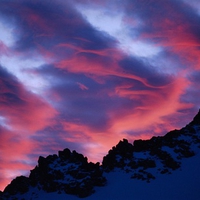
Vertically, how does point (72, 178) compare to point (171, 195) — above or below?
above

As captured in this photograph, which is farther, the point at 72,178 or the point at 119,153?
the point at 119,153

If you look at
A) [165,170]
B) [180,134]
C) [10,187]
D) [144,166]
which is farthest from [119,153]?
[10,187]

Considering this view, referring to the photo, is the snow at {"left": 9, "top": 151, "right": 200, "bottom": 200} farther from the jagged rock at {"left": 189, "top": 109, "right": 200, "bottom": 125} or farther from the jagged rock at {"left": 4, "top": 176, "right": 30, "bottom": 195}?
the jagged rock at {"left": 189, "top": 109, "right": 200, "bottom": 125}

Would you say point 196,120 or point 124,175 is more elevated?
point 196,120

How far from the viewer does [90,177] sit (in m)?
87.7

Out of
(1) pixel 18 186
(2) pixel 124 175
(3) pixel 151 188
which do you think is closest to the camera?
(3) pixel 151 188

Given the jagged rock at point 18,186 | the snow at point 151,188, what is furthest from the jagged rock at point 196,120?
the jagged rock at point 18,186

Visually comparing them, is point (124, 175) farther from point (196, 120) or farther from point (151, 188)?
point (196, 120)

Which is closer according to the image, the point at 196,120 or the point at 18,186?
the point at 18,186

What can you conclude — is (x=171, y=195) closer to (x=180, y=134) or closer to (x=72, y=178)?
(x=72, y=178)

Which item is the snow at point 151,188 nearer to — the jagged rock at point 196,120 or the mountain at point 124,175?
the mountain at point 124,175

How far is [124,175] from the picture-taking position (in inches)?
3612

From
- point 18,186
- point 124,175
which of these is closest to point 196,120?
point 124,175

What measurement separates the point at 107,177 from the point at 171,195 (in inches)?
963
